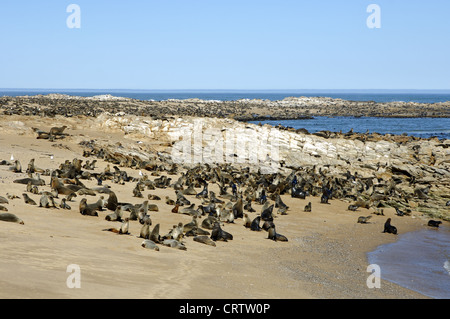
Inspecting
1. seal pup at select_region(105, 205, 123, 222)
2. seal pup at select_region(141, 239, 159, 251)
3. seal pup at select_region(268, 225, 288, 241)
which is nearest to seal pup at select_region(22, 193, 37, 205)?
seal pup at select_region(105, 205, 123, 222)

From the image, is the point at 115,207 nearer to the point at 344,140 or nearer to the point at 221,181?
the point at 221,181

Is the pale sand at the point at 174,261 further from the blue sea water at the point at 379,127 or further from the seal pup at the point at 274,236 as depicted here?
the blue sea water at the point at 379,127

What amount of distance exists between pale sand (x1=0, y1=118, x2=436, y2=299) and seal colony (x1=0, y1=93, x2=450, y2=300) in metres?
0.16

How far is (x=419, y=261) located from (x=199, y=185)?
8.46 m

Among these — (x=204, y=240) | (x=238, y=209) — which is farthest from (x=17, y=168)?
(x=204, y=240)

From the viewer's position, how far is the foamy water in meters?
9.34

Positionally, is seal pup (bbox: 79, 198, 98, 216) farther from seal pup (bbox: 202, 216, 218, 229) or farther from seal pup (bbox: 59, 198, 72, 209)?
seal pup (bbox: 202, 216, 218, 229)

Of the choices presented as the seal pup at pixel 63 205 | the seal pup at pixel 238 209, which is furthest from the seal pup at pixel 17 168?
the seal pup at pixel 238 209

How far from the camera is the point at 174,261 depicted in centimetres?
825

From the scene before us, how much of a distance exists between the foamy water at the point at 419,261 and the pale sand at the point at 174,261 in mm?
382

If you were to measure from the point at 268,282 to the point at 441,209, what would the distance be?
40.5ft

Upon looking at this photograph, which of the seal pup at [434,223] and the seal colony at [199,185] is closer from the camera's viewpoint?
the seal colony at [199,185]

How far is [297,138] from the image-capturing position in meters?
26.8

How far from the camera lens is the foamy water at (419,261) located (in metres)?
9.34
